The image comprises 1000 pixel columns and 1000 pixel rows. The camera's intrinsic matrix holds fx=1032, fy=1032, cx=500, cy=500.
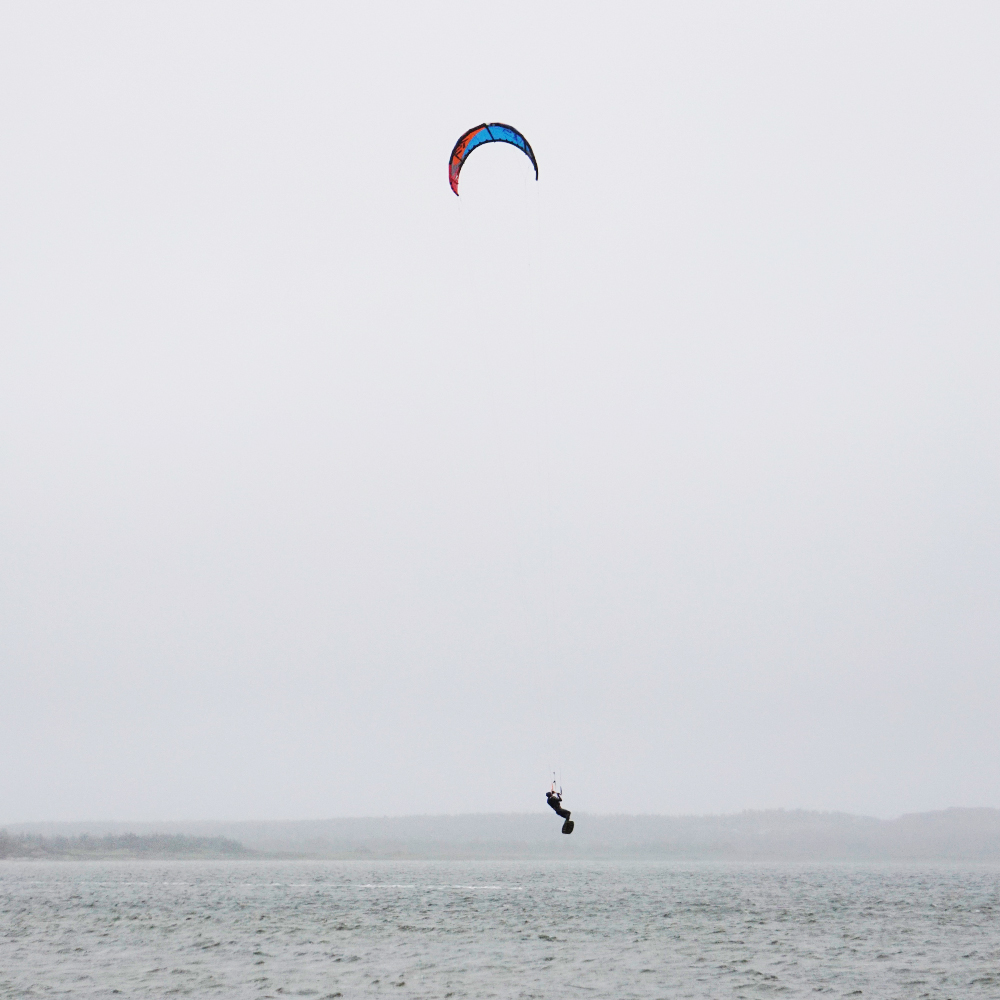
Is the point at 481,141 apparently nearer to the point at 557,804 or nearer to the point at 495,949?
the point at 557,804

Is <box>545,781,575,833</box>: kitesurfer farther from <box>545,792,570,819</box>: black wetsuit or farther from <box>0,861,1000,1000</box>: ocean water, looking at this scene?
<box>0,861,1000,1000</box>: ocean water

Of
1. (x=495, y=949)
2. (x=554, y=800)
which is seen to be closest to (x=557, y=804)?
(x=554, y=800)

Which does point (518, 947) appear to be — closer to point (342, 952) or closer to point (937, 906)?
point (342, 952)

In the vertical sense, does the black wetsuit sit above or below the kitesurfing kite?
below

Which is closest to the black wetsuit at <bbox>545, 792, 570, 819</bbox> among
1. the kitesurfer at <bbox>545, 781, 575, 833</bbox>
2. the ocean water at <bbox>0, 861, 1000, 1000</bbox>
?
the kitesurfer at <bbox>545, 781, 575, 833</bbox>

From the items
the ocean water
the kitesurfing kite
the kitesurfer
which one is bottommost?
the ocean water

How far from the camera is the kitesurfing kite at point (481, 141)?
3102 centimetres

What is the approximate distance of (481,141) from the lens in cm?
3192

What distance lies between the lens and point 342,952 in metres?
42.5

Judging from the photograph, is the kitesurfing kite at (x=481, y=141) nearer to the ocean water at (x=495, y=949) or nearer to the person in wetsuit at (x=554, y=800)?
the person in wetsuit at (x=554, y=800)

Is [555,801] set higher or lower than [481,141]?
lower

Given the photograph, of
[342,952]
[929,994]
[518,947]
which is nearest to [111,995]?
[342,952]

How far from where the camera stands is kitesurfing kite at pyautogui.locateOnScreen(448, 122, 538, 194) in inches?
1221

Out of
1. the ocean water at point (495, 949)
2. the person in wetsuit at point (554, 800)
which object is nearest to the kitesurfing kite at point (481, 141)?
the person in wetsuit at point (554, 800)
